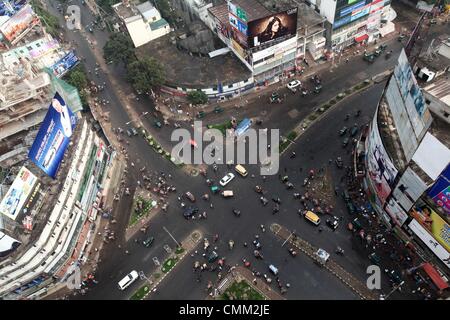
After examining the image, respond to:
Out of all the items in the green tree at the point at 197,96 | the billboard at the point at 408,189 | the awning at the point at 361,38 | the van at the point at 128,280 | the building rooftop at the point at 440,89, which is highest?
the building rooftop at the point at 440,89

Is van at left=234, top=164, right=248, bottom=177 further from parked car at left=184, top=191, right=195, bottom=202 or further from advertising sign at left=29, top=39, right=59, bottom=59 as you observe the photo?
advertising sign at left=29, top=39, right=59, bottom=59

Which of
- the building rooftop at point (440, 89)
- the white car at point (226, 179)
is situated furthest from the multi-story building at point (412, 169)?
the white car at point (226, 179)

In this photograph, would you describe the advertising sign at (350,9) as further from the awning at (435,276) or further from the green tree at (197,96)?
the awning at (435,276)

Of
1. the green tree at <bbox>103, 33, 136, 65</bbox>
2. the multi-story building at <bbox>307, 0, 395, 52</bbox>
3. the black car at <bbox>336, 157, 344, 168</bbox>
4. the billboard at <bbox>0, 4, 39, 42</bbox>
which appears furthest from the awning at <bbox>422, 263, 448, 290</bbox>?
the billboard at <bbox>0, 4, 39, 42</bbox>

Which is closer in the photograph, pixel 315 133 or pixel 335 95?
pixel 315 133

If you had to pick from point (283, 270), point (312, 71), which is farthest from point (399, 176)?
point (312, 71)

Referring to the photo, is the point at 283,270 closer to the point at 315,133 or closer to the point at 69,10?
the point at 315,133
